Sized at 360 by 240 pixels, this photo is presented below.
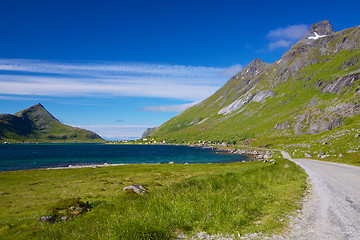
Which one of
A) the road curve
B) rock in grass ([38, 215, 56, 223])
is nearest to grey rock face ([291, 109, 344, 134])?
the road curve

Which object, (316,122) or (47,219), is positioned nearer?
(47,219)

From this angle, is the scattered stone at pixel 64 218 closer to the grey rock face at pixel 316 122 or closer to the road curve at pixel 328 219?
the road curve at pixel 328 219

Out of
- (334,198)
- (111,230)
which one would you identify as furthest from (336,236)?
(111,230)

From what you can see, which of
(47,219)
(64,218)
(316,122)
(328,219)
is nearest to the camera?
(328,219)

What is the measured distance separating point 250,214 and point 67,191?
37.4 m

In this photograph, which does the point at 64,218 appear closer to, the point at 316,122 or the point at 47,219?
the point at 47,219

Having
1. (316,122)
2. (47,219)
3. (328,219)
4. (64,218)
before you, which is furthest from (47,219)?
(316,122)

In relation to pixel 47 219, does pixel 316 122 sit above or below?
above

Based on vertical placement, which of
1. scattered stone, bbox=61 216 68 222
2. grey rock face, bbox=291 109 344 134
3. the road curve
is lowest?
scattered stone, bbox=61 216 68 222

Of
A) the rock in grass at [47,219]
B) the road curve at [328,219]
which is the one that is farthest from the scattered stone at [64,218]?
the road curve at [328,219]

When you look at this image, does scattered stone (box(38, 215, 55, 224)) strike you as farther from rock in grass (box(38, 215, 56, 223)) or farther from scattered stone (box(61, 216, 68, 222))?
scattered stone (box(61, 216, 68, 222))

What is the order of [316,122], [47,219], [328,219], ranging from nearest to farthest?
[328,219] → [47,219] → [316,122]

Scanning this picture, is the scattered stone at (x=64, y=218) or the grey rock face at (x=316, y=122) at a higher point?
the grey rock face at (x=316, y=122)

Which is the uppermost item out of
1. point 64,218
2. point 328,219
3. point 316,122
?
A: point 316,122
